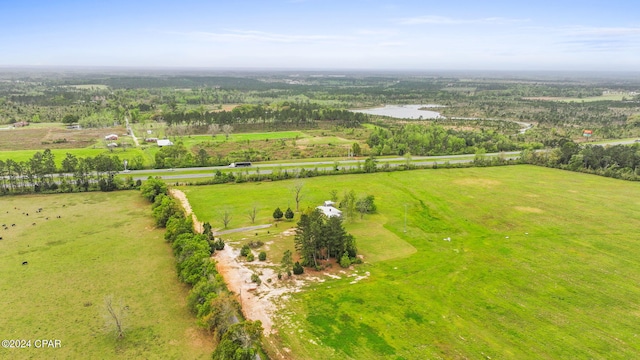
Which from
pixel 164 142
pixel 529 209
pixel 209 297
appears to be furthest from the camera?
pixel 164 142

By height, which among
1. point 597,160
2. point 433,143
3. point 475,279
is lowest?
point 475,279

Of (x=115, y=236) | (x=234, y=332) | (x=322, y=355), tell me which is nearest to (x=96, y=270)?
(x=115, y=236)

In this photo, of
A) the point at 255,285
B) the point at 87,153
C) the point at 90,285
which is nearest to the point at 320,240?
the point at 255,285

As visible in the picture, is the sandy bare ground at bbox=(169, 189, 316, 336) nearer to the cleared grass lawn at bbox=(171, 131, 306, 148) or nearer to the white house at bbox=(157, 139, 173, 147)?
the white house at bbox=(157, 139, 173, 147)

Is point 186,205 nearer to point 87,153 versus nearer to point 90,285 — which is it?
point 90,285

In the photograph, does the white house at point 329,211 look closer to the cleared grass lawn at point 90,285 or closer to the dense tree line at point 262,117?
the cleared grass lawn at point 90,285

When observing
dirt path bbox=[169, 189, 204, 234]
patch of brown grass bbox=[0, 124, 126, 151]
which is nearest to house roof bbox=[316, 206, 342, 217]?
dirt path bbox=[169, 189, 204, 234]

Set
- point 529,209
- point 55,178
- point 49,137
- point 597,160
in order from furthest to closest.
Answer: point 49,137 → point 597,160 → point 55,178 → point 529,209
